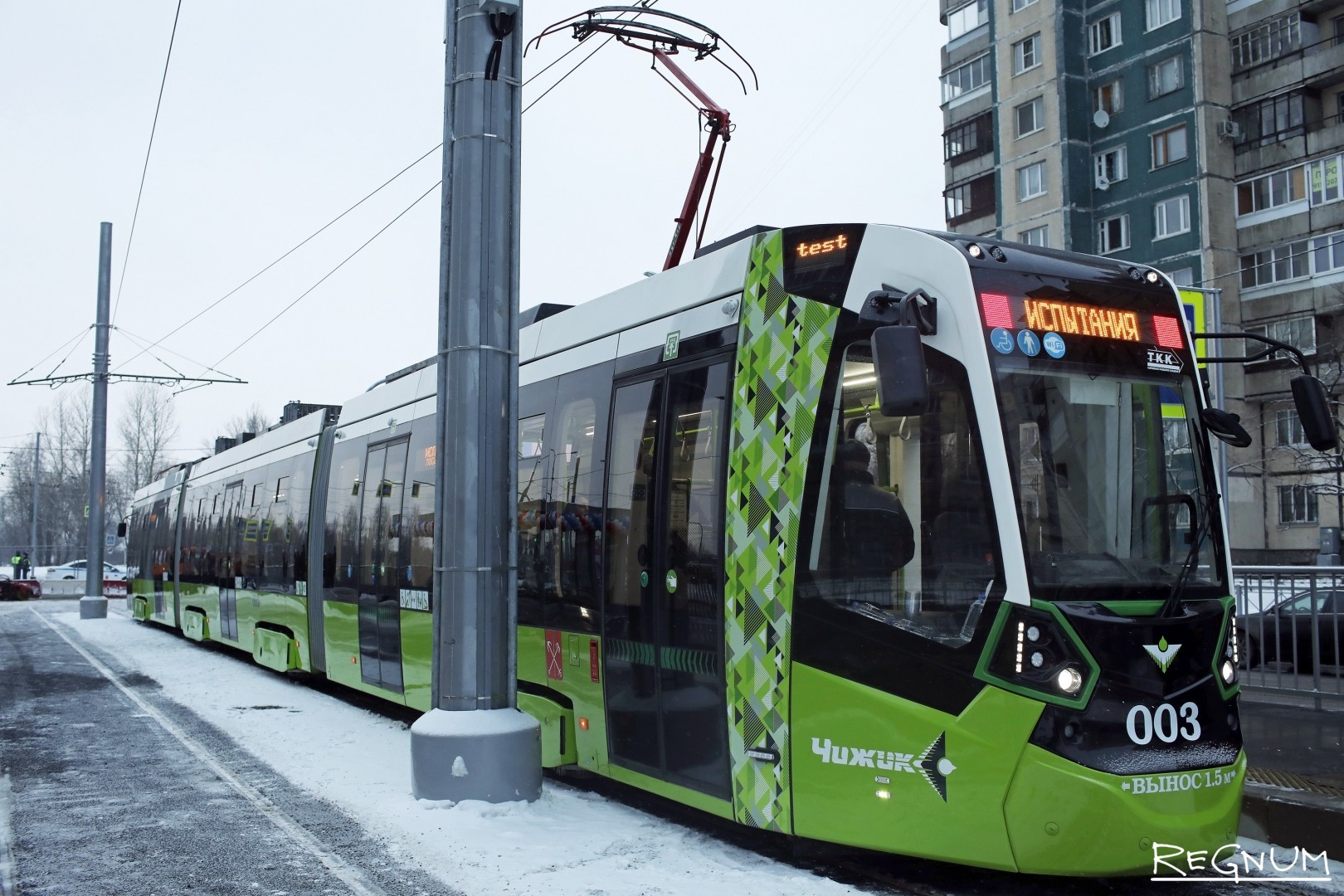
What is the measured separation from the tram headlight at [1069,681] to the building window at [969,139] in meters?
42.3

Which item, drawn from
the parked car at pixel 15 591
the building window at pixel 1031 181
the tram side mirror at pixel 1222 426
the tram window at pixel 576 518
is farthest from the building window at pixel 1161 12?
the parked car at pixel 15 591

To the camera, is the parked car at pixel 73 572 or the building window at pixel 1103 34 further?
the parked car at pixel 73 572

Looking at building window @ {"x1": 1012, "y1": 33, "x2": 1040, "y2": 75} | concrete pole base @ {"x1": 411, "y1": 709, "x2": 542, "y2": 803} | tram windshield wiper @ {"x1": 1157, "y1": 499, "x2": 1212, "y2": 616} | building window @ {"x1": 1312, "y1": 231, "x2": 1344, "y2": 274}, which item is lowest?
concrete pole base @ {"x1": 411, "y1": 709, "x2": 542, "y2": 803}

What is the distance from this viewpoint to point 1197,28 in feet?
127

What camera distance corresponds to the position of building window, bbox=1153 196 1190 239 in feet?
129

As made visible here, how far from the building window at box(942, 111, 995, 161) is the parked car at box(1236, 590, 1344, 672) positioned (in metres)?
37.0

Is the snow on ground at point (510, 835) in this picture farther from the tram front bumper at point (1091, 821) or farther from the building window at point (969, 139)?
the building window at point (969, 139)

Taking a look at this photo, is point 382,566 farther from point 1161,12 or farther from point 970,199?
point 970,199

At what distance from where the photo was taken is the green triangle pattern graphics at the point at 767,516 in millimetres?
6195

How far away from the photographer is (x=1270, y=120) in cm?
3841

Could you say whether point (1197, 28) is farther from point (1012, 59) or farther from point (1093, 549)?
point (1093, 549)

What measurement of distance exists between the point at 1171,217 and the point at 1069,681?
125 feet

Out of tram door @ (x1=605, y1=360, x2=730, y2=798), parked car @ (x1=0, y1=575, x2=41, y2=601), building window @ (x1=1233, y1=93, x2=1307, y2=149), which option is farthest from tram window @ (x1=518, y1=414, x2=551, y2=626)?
parked car @ (x1=0, y1=575, x2=41, y2=601)

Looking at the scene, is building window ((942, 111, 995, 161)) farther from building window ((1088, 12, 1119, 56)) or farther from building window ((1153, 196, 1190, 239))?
building window ((1153, 196, 1190, 239))
